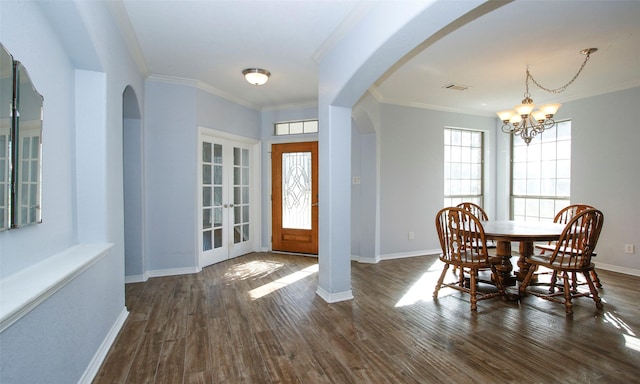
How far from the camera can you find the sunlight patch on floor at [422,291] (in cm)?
328

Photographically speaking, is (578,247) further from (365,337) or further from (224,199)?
(224,199)

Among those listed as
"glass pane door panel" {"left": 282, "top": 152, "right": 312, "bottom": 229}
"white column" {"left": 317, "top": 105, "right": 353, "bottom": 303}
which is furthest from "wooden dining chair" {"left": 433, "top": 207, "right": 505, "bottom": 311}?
"glass pane door panel" {"left": 282, "top": 152, "right": 312, "bottom": 229}

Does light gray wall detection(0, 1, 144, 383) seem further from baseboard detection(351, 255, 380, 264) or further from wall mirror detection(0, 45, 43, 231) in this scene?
baseboard detection(351, 255, 380, 264)

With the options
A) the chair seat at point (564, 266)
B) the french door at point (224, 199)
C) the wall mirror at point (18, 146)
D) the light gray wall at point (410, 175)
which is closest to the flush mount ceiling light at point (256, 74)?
the french door at point (224, 199)

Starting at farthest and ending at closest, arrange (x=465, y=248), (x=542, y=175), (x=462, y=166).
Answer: (x=462, y=166) → (x=542, y=175) → (x=465, y=248)

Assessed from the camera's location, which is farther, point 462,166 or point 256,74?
point 462,166

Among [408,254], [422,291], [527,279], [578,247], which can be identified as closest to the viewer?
[578,247]

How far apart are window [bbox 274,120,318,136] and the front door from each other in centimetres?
23

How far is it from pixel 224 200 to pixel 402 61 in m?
3.18

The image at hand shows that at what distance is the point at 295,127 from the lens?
5.52m

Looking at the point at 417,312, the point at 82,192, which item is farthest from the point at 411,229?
the point at 82,192

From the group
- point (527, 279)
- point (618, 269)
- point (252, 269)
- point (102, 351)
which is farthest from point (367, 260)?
point (102, 351)

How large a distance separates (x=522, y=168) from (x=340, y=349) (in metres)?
5.35

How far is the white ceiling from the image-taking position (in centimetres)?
259
